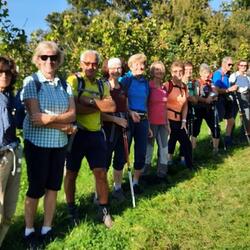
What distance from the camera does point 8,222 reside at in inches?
198

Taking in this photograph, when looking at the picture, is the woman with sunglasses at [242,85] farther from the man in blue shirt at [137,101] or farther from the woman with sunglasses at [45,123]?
the woman with sunglasses at [45,123]

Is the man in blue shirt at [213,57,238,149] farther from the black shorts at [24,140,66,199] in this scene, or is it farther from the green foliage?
the black shorts at [24,140,66,199]

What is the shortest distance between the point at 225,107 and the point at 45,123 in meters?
6.49

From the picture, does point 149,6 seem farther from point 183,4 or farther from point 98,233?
point 98,233

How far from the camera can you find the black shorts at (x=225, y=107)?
405 inches

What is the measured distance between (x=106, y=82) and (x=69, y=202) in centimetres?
164

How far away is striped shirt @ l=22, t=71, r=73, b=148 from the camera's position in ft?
16.4

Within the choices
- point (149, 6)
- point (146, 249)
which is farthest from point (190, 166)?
point (149, 6)

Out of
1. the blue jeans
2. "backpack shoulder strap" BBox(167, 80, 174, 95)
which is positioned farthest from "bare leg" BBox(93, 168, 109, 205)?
"backpack shoulder strap" BBox(167, 80, 174, 95)

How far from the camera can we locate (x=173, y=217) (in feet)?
20.6

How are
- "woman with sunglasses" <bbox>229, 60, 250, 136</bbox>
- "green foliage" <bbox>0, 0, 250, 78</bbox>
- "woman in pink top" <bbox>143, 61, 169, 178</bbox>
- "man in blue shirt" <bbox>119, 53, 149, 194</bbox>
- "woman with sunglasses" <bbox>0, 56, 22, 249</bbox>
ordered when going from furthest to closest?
1. "woman with sunglasses" <bbox>229, 60, 250, 136</bbox>
2. "green foliage" <bbox>0, 0, 250, 78</bbox>
3. "woman in pink top" <bbox>143, 61, 169, 178</bbox>
4. "man in blue shirt" <bbox>119, 53, 149, 194</bbox>
5. "woman with sunglasses" <bbox>0, 56, 22, 249</bbox>

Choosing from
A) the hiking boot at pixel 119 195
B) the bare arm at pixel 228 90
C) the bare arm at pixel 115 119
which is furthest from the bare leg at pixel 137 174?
the bare arm at pixel 228 90

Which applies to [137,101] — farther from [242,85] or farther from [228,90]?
[242,85]

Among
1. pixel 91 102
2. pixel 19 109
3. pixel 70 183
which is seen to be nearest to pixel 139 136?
pixel 70 183
